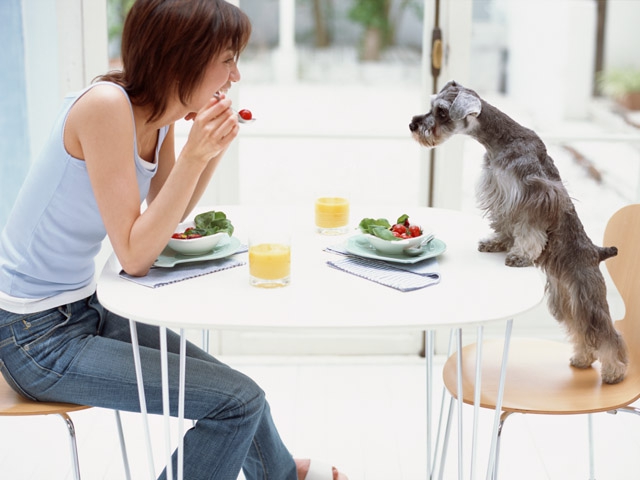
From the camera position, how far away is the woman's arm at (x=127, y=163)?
4.84 ft

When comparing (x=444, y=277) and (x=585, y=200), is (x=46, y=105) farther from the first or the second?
(x=585, y=200)

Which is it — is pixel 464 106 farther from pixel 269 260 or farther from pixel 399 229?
pixel 269 260

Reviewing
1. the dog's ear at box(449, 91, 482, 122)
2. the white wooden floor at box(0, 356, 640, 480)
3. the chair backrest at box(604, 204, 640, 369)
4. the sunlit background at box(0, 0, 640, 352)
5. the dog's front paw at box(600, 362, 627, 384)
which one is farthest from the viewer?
the sunlit background at box(0, 0, 640, 352)

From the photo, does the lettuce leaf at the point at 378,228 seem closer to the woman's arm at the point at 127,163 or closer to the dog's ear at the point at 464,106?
the dog's ear at the point at 464,106

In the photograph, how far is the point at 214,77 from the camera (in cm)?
162

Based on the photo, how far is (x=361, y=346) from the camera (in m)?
3.04

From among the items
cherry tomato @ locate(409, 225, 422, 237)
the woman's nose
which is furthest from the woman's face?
cherry tomato @ locate(409, 225, 422, 237)

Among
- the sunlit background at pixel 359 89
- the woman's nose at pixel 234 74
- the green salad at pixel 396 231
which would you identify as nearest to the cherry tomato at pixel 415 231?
the green salad at pixel 396 231

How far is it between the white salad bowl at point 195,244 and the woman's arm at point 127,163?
13cm

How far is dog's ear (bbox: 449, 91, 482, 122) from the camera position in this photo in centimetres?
159

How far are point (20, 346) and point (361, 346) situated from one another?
1.67m

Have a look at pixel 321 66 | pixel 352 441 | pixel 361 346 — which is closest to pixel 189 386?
pixel 352 441

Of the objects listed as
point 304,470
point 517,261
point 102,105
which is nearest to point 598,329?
point 517,261

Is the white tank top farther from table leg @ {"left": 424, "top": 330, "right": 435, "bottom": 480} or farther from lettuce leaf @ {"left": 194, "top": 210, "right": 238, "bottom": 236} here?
table leg @ {"left": 424, "top": 330, "right": 435, "bottom": 480}
